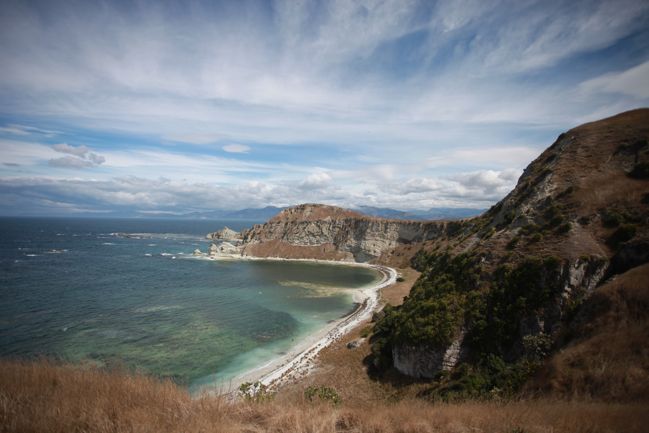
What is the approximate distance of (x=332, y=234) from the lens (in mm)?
129375

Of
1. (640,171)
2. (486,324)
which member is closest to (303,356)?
(486,324)

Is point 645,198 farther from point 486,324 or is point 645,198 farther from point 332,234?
point 332,234

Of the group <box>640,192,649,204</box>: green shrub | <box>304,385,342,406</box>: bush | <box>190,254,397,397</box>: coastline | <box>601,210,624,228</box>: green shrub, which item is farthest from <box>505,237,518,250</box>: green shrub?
<box>190,254,397,397</box>: coastline

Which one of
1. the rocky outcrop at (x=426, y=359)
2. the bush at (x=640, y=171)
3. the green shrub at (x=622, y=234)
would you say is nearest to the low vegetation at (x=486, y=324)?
the rocky outcrop at (x=426, y=359)

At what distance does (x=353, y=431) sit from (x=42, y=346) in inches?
1664

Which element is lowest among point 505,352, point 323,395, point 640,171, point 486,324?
point 323,395

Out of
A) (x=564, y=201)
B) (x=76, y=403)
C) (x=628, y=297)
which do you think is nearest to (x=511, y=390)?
(x=628, y=297)

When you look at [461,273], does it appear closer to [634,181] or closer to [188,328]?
[634,181]

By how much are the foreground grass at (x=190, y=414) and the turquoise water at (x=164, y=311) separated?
11.1ft

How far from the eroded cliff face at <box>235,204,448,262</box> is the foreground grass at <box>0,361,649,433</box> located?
95.9 metres

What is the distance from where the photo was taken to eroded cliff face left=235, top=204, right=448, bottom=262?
366 feet

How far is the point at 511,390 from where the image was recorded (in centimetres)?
1653

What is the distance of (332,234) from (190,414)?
122763 mm

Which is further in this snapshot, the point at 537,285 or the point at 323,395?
the point at 537,285
